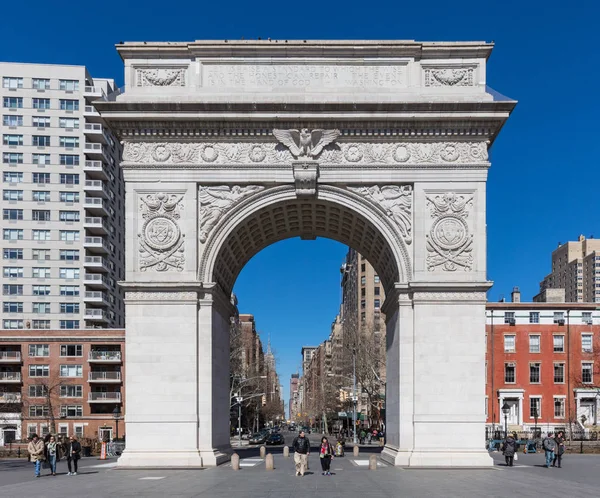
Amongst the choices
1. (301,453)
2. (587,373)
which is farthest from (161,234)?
(587,373)

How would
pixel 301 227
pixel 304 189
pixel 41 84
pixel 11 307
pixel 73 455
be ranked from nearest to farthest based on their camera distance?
pixel 73 455 < pixel 304 189 < pixel 301 227 < pixel 11 307 < pixel 41 84

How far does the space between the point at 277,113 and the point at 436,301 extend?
35.3ft

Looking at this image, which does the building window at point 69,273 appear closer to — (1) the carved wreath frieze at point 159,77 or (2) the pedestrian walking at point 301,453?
(1) the carved wreath frieze at point 159,77

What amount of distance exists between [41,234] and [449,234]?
66.7m

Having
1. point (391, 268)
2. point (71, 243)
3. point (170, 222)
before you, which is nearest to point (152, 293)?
point (170, 222)

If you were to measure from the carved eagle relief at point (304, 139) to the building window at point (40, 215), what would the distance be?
62381 millimetres

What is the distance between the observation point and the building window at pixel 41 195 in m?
87.6

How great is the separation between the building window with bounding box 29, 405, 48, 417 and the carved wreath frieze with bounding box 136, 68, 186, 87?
170 feet

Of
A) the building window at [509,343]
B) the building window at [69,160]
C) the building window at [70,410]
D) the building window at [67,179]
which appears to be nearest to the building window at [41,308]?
the building window at [67,179]

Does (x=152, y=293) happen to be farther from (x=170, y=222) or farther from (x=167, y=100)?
(x=167, y=100)

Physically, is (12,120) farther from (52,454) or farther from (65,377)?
(52,454)

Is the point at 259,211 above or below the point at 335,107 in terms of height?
below

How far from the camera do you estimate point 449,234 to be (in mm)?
32219

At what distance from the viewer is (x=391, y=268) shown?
3438cm
